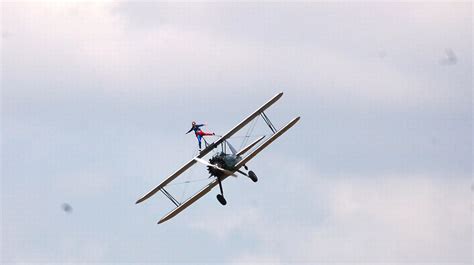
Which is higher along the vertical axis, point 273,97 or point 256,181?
point 273,97

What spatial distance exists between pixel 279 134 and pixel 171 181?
7.67 meters

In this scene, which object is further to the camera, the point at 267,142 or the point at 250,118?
the point at 250,118

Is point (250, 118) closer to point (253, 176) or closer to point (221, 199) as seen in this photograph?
point (253, 176)

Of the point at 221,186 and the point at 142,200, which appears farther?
the point at 142,200

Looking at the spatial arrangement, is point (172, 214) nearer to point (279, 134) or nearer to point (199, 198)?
point (199, 198)

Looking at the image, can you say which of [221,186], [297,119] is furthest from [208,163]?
[297,119]

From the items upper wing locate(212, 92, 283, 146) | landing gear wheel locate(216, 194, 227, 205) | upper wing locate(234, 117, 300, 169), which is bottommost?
landing gear wheel locate(216, 194, 227, 205)

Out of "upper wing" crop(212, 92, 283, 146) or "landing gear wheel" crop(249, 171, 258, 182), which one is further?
"upper wing" crop(212, 92, 283, 146)

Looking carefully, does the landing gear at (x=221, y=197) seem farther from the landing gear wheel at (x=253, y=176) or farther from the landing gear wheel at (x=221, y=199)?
the landing gear wheel at (x=253, y=176)

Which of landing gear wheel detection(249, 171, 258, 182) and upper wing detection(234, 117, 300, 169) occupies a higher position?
upper wing detection(234, 117, 300, 169)

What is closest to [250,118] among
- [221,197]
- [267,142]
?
[267,142]

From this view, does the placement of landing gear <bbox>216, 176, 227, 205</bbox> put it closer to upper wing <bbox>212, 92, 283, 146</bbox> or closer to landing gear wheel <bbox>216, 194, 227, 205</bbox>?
landing gear wheel <bbox>216, 194, 227, 205</bbox>

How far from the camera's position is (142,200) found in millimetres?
64875

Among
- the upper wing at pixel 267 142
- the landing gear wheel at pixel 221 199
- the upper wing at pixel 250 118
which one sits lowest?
the landing gear wheel at pixel 221 199
